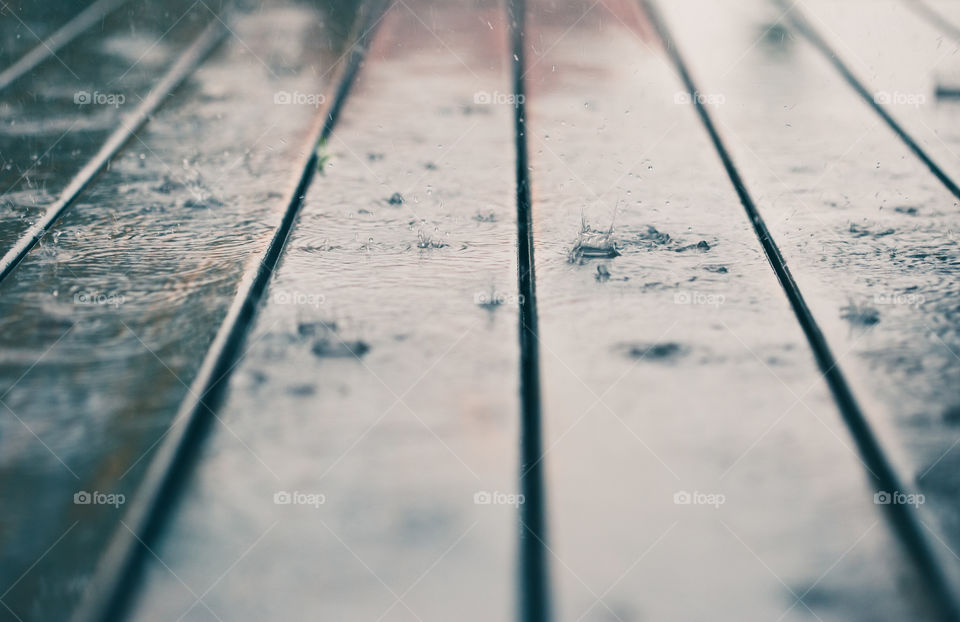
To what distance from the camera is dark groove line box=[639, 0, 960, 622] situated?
82cm

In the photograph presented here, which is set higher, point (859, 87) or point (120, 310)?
point (859, 87)

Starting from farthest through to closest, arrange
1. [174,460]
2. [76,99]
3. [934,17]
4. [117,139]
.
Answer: [934,17], [76,99], [117,139], [174,460]

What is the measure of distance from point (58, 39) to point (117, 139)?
0.72m

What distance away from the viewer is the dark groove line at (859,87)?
164cm

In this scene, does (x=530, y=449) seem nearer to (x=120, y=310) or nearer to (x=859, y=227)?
(x=120, y=310)

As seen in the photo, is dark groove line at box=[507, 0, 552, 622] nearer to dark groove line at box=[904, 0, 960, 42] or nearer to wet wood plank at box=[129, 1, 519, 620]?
wet wood plank at box=[129, 1, 519, 620]

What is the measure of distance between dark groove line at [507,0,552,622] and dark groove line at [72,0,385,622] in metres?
0.35

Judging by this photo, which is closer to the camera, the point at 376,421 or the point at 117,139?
the point at 376,421

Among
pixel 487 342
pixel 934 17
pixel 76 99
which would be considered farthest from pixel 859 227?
pixel 76 99

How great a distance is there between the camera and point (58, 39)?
231 centimetres

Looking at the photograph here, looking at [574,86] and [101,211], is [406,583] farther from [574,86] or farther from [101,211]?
[574,86]

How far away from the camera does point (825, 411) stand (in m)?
1.02

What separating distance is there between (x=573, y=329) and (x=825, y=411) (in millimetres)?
315

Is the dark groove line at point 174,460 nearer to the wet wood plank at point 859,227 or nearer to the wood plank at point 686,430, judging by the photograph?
the wood plank at point 686,430
